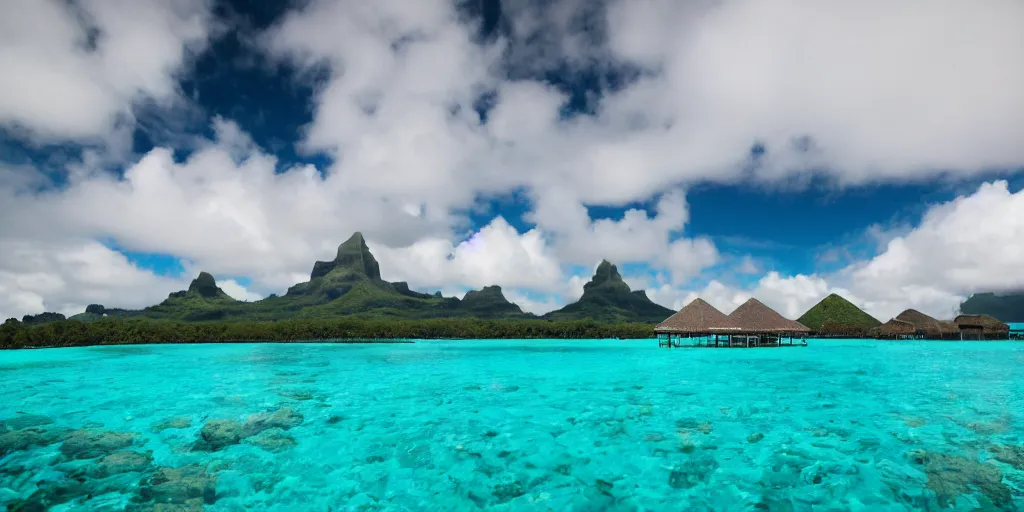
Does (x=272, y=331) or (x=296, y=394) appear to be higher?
(x=296, y=394)

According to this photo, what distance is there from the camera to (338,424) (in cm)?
1285

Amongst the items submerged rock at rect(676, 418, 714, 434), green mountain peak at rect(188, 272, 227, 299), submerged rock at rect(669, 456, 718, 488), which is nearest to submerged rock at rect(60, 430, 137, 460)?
submerged rock at rect(669, 456, 718, 488)

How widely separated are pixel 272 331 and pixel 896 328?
309ft

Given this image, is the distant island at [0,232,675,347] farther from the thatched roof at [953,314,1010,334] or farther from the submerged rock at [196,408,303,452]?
the submerged rock at [196,408,303,452]

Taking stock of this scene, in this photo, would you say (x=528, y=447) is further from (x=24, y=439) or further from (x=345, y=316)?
(x=345, y=316)

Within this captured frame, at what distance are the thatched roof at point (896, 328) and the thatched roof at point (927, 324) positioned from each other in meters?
Result: 0.61

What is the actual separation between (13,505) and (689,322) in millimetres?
46430

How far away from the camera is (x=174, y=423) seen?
516 inches

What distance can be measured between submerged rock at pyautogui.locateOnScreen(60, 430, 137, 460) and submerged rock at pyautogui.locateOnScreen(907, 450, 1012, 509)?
48.6 ft

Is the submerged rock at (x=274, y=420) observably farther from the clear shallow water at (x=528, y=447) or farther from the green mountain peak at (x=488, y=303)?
the green mountain peak at (x=488, y=303)

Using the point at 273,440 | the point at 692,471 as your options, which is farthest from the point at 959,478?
the point at 273,440

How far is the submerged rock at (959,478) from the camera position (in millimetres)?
7137

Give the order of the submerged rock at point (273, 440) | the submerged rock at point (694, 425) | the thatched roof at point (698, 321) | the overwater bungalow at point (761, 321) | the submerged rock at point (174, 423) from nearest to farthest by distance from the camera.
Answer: the submerged rock at point (273, 440)
the submerged rock at point (694, 425)
the submerged rock at point (174, 423)
the thatched roof at point (698, 321)
the overwater bungalow at point (761, 321)

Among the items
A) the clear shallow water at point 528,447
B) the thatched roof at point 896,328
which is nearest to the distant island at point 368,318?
the thatched roof at point 896,328
